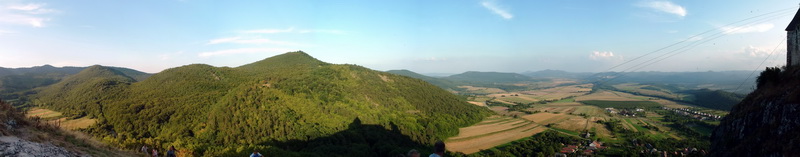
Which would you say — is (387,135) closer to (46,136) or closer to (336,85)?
(336,85)

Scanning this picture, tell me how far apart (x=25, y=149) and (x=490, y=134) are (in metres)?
68.6

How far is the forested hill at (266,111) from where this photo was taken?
50.2 meters

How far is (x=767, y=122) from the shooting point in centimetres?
1353

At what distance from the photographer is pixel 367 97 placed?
275 ft

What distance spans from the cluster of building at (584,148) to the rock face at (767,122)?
3547cm

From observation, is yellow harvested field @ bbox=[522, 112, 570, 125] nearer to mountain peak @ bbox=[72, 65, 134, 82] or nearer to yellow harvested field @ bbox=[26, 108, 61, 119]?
yellow harvested field @ bbox=[26, 108, 61, 119]

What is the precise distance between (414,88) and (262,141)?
64649mm

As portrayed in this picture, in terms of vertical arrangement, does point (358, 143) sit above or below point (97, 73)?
below

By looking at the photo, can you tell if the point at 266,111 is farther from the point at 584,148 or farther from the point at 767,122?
the point at 767,122

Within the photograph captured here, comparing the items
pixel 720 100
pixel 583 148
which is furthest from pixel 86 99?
pixel 720 100

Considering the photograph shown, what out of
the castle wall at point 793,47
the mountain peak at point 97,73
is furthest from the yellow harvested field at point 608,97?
the mountain peak at point 97,73

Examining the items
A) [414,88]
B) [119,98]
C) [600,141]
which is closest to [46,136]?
[119,98]

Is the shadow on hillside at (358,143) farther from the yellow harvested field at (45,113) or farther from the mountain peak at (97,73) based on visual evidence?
the mountain peak at (97,73)

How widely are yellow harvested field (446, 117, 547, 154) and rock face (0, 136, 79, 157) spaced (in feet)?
171
